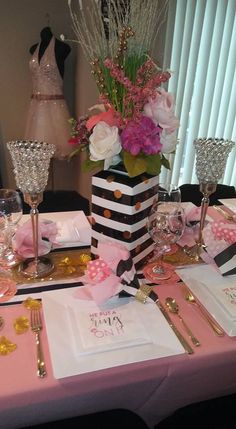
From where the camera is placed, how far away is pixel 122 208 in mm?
976

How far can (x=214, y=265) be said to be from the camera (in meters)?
1.06

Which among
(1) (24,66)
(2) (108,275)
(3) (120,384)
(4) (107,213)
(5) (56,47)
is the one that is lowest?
(3) (120,384)

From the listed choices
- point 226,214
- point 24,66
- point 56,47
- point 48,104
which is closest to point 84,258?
point 226,214

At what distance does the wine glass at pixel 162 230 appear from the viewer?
1029mm

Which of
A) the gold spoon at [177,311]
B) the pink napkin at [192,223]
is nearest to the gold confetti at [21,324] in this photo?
the gold spoon at [177,311]

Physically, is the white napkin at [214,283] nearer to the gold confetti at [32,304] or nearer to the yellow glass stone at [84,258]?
the yellow glass stone at [84,258]

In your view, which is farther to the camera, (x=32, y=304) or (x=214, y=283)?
(x=214, y=283)

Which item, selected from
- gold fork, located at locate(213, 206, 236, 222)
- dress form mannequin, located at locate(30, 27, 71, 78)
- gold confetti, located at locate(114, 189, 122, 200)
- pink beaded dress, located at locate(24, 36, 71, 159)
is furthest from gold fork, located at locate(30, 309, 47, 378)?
dress form mannequin, located at locate(30, 27, 71, 78)

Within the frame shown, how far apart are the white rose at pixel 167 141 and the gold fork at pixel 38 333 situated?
0.57m

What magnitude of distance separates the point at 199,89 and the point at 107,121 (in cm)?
185

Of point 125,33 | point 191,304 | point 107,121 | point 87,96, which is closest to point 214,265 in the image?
point 191,304

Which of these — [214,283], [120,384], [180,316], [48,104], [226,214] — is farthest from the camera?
[48,104]

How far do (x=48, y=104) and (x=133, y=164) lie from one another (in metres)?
1.79

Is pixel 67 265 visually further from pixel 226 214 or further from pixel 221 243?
pixel 226 214
